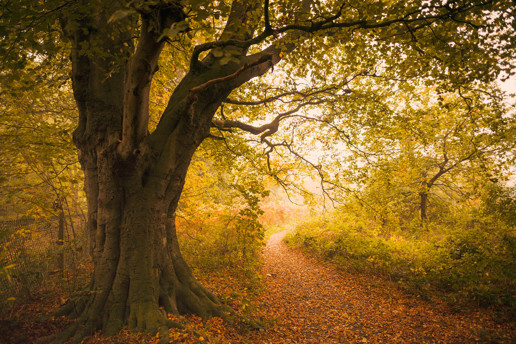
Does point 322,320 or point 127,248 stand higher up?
point 127,248

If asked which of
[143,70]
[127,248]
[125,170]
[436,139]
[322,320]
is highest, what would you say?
[436,139]

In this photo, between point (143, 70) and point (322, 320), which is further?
point (322, 320)

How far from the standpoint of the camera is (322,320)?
5055mm

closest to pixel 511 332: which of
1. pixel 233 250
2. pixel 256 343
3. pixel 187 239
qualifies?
pixel 256 343

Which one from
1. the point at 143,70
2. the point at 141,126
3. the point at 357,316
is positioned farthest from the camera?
the point at 357,316

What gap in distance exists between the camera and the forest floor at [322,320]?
3434 mm

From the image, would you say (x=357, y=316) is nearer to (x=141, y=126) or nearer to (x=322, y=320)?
(x=322, y=320)

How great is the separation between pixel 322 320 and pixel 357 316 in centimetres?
85

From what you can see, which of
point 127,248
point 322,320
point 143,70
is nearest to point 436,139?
point 322,320

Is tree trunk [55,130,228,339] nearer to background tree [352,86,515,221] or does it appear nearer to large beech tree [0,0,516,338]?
large beech tree [0,0,516,338]

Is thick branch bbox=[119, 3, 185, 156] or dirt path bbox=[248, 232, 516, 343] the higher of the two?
→ thick branch bbox=[119, 3, 185, 156]

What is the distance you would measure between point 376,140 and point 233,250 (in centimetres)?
580

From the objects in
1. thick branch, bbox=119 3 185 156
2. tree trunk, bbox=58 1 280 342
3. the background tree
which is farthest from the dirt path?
thick branch, bbox=119 3 185 156

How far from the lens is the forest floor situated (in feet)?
11.3
